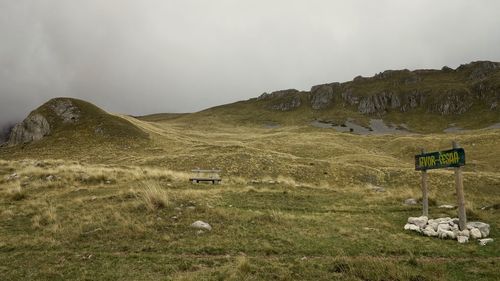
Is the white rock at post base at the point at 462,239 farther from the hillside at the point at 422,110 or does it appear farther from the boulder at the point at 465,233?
the hillside at the point at 422,110

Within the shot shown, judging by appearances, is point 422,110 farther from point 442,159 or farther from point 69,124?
point 442,159

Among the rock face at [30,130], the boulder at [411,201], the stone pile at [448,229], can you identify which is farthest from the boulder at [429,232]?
the rock face at [30,130]

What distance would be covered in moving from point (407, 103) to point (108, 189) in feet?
623

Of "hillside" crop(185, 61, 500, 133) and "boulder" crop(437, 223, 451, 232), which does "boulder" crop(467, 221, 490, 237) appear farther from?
"hillside" crop(185, 61, 500, 133)

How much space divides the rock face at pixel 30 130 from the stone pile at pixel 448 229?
A: 2569 inches

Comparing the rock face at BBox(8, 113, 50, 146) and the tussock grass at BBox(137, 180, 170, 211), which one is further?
the rock face at BBox(8, 113, 50, 146)

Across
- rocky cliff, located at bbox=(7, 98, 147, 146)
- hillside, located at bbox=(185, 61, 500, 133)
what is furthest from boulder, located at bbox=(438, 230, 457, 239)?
Result: hillside, located at bbox=(185, 61, 500, 133)

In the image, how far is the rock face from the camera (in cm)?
6581

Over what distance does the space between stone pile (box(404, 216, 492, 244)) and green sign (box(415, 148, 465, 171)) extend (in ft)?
8.18

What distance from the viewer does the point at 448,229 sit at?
15.2 metres

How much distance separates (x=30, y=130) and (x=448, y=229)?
7034 centimetres

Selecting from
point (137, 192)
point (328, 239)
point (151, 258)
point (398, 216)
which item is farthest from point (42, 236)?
point (398, 216)

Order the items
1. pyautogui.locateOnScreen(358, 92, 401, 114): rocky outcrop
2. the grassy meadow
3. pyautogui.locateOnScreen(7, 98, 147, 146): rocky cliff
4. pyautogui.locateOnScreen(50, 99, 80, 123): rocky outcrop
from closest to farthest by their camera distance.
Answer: the grassy meadow
pyautogui.locateOnScreen(7, 98, 147, 146): rocky cliff
pyautogui.locateOnScreen(50, 99, 80, 123): rocky outcrop
pyautogui.locateOnScreen(358, 92, 401, 114): rocky outcrop

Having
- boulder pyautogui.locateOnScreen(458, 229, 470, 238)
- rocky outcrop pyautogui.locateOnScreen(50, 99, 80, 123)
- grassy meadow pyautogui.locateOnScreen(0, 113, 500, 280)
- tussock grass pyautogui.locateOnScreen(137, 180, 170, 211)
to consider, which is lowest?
boulder pyautogui.locateOnScreen(458, 229, 470, 238)
